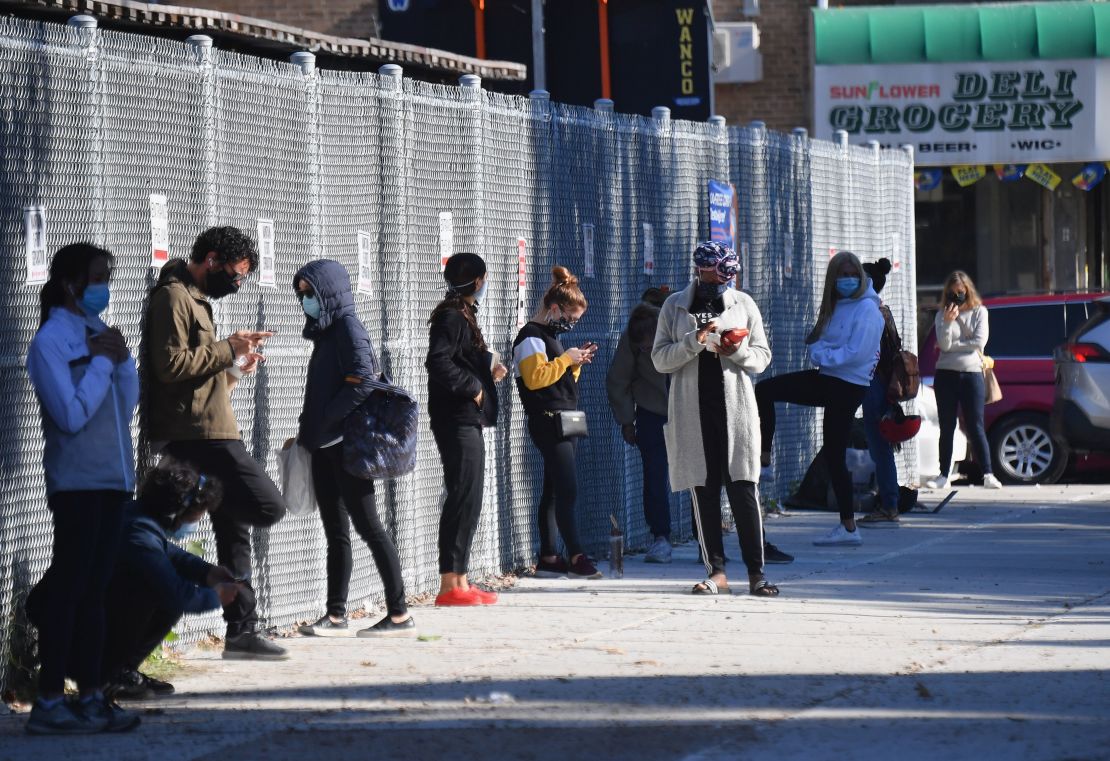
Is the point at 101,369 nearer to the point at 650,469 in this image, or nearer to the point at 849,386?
the point at 650,469

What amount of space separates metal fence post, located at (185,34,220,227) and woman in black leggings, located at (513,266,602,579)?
97.3 inches

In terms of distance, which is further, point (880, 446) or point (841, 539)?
point (880, 446)

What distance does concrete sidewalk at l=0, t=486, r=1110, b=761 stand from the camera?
6785mm

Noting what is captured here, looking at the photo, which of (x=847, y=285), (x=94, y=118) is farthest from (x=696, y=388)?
(x=94, y=118)

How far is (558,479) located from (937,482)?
664 centimetres

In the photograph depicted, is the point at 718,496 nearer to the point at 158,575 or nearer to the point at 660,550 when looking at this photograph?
the point at 660,550

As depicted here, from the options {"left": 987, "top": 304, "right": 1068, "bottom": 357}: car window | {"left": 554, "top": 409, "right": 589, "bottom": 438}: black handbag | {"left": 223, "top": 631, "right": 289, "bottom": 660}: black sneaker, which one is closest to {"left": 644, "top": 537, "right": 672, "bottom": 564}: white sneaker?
{"left": 554, "top": 409, "right": 589, "bottom": 438}: black handbag

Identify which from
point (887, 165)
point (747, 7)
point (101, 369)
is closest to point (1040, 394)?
point (887, 165)

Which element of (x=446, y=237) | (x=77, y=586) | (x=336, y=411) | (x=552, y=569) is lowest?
(x=552, y=569)

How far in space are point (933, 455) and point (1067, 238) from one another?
30.7ft

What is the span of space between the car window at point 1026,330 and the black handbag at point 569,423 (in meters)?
7.80

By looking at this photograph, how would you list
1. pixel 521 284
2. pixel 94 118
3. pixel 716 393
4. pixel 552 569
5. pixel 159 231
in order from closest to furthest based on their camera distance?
1. pixel 94 118
2. pixel 159 231
3. pixel 716 393
4. pixel 552 569
5. pixel 521 284

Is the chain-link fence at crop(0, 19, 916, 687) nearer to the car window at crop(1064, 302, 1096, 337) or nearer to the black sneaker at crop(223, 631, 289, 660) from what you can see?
the black sneaker at crop(223, 631, 289, 660)

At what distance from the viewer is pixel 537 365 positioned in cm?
1081
